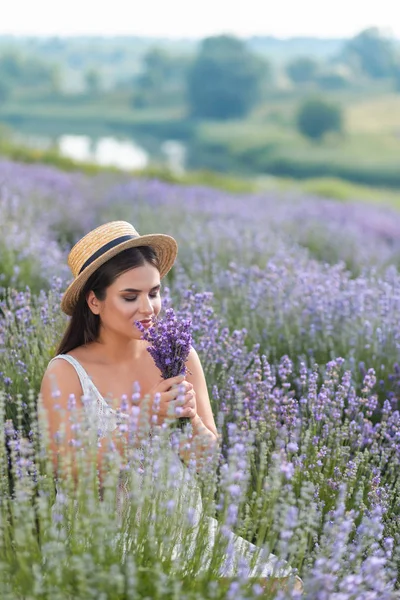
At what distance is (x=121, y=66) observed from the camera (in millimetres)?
152875

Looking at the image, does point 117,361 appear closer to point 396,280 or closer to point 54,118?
point 396,280

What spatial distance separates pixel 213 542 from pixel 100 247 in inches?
38.1

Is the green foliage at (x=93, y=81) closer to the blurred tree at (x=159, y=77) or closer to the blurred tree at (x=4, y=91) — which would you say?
the blurred tree at (x=159, y=77)

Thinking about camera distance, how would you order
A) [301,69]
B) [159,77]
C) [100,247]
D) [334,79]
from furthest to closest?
[301,69]
[159,77]
[334,79]
[100,247]

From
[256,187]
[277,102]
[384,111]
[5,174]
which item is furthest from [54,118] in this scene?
[5,174]

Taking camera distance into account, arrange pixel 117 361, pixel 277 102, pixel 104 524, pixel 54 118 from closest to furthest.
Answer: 1. pixel 104 524
2. pixel 117 361
3. pixel 277 102
4. pixel 54 118

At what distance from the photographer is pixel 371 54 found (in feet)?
327

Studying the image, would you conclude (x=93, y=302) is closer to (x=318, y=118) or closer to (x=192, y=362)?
(x=192, y=362)

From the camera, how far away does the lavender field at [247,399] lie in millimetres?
1686

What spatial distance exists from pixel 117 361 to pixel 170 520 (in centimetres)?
89

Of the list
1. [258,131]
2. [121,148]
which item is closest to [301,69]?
[258,131]

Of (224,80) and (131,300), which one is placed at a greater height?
(224,80)

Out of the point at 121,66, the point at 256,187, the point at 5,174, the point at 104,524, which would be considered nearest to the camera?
the point at 104,524

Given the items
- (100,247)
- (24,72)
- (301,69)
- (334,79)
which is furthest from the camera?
(24,72)
